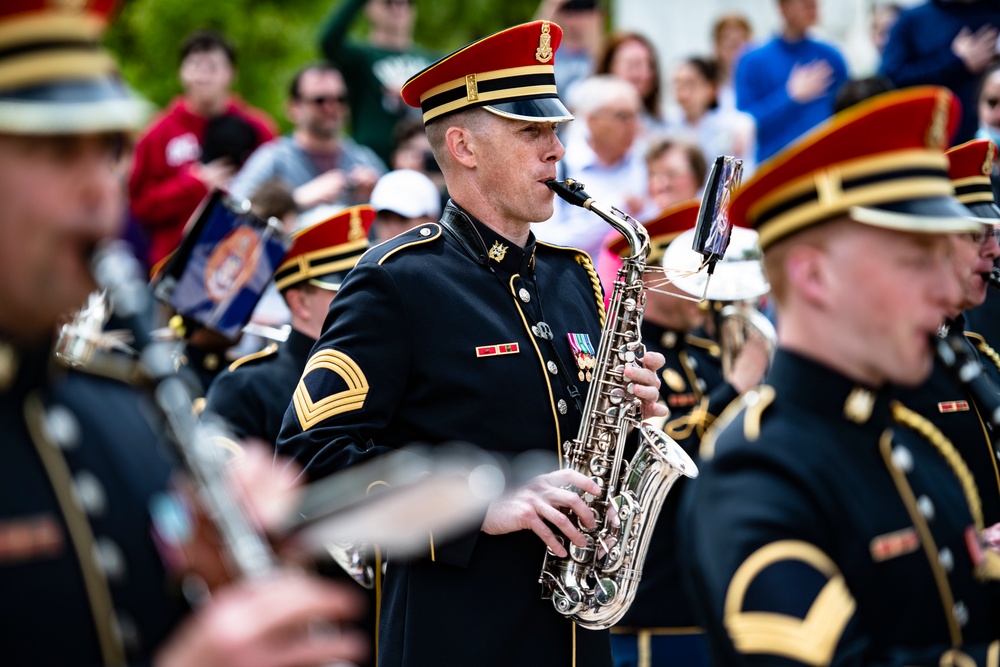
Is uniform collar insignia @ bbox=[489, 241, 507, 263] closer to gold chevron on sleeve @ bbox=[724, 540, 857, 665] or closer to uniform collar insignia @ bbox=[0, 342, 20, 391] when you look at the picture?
gold chevron on sleeve @ bbox=[724, 540, 857, 665]

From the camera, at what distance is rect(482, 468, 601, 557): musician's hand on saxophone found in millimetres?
4129

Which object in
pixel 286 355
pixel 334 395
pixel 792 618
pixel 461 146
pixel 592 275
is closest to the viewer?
pixel 792 618

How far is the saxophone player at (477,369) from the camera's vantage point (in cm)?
421

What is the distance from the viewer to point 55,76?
2.33 m

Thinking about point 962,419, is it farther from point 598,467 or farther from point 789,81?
point 789,81

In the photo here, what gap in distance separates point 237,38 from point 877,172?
16.6 meters

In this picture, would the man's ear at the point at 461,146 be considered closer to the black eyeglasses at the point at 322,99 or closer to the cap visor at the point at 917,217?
the cap visor at the point at 917,217

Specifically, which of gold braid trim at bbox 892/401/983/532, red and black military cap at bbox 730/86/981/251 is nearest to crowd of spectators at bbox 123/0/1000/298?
gold braid trim at bbox 892/401/983/532

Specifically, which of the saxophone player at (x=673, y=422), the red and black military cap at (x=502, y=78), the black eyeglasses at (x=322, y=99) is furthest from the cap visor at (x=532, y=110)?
the black eyeglasses at (x=322, y=99)

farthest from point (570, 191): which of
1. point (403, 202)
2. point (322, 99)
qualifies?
point (322, 99)

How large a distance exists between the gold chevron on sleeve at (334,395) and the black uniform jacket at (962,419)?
1725 mm

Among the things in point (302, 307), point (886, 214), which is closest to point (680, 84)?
point (302, 307)

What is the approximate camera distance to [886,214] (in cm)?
274

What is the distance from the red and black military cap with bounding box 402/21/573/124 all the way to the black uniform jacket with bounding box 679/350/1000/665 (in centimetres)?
189
